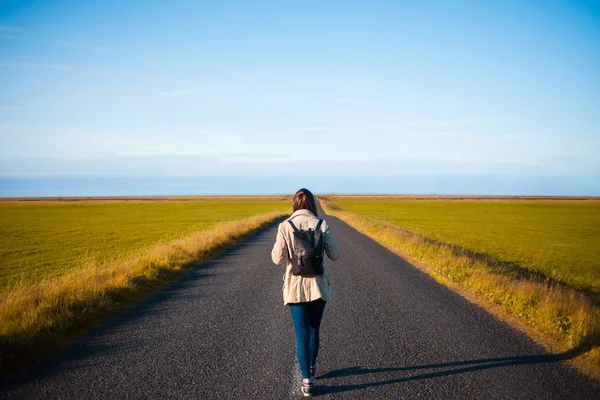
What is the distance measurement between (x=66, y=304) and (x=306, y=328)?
4732 mm

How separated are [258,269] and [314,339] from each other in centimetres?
699

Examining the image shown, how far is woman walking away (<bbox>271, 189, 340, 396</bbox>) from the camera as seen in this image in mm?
3713

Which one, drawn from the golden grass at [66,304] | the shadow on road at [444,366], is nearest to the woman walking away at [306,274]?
the shadow on road at [444,366]

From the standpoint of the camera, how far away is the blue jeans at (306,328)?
3.81 metres

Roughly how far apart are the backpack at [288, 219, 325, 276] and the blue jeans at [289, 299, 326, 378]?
1.26ft

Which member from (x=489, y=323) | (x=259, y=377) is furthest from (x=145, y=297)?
(x=489, y=323)

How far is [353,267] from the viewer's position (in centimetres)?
1097

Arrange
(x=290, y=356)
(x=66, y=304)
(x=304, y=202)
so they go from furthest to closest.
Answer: (x=66, y=304), (x=290, y=356), (x=304, y=202)

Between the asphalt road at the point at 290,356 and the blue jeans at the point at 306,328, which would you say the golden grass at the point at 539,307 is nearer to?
the asphalt road at the point at 290,356

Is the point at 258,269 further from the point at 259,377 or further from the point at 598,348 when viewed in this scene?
the point at 598,348

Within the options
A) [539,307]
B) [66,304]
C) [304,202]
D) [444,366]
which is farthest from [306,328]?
[539,307]

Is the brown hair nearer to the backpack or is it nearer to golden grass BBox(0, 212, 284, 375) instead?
the backpack

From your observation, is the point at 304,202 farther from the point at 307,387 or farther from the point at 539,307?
the point at 539,307

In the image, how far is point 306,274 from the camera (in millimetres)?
3746
